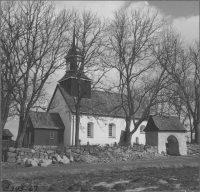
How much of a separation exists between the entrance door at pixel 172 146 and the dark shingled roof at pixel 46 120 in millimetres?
14187

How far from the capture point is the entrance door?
1087 inches

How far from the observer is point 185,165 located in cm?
1783

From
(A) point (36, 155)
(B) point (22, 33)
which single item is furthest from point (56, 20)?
(A) point (36, 155)

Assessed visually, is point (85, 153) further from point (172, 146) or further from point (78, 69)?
point (172, 146)

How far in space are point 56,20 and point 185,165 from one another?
13630 millimetres

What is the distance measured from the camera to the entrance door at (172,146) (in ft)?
90.6

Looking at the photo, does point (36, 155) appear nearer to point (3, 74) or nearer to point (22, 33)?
point (3, 74)

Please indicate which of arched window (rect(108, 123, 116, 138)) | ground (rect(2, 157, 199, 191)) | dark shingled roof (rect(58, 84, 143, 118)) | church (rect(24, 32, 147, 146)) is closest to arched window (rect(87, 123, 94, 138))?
church (rect(24, 32, 147, 146))

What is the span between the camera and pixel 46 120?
35.7 meters

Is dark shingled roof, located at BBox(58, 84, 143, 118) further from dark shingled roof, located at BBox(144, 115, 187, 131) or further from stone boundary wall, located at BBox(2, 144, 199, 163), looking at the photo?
stone boundary wall, located at BBox(2, 144, 199, 163)

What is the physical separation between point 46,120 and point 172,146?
52.3 feet

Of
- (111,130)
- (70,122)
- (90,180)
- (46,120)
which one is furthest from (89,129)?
(90,180)

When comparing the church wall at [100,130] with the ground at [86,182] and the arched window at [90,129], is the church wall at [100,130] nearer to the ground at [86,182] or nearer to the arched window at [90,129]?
the arched window at [90,129]

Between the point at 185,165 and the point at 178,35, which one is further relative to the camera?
the point at 178,35
